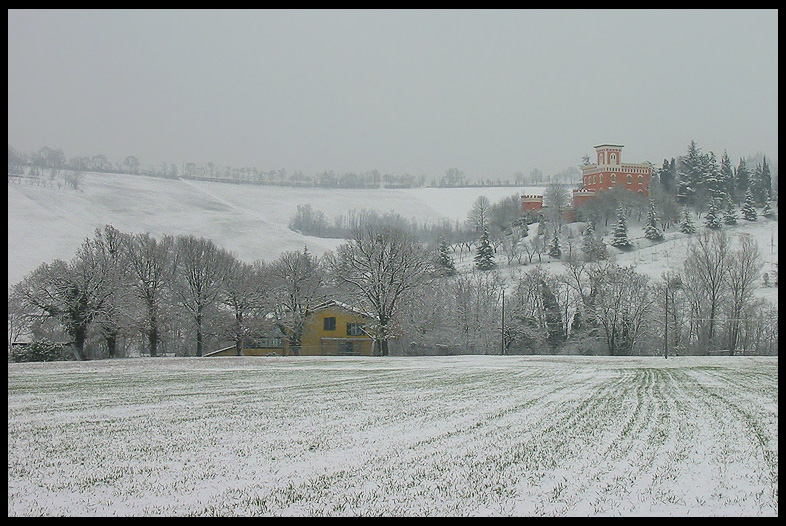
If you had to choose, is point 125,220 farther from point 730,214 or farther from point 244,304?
point 730,214

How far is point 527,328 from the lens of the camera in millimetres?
79312

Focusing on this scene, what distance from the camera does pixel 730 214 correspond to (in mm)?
150500

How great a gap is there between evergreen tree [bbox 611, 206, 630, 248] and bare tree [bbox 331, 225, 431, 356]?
3089 inches

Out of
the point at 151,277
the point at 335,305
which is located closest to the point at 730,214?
the point at 335,305

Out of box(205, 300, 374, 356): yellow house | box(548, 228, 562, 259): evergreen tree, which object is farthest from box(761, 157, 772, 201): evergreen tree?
box(205, 300, 374, 356): yellow house

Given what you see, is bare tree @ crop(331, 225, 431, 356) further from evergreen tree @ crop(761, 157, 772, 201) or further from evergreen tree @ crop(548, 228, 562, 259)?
evergreen tree @ crop(761, 157, 772, 201)

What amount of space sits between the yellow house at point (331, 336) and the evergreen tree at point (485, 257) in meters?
57.8

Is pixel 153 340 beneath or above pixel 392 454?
beneath

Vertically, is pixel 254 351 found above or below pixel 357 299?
below

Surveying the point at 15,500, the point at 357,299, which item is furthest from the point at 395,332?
the point at 15,500

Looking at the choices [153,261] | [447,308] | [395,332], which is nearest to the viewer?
[395,332]

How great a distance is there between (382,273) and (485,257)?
71.1 meters
